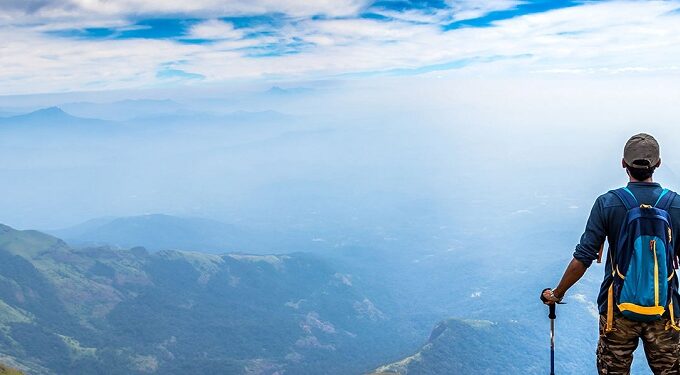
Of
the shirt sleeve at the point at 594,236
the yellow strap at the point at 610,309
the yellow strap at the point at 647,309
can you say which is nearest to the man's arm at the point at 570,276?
the shirt sleeve at the point at 594,236

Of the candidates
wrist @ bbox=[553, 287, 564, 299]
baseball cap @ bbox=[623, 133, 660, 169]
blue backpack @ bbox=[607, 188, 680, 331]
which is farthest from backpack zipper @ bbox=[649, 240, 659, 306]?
wrist @ bbox=[553, 287, 564, 299]

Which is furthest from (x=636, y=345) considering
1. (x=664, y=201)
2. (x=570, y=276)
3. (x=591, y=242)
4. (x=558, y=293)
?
(x=664, y=201)

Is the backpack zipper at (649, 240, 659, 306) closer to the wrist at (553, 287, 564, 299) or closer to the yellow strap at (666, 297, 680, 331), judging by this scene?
the yellow strap at (666, 297, 680, 331)

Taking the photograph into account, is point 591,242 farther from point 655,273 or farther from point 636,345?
point 636,345

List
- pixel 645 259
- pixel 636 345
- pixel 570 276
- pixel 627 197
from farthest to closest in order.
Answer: pixel 636 345 < pixel 570 276 < pixel 627 197 < pixel 645 259

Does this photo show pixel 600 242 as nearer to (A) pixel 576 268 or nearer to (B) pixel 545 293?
(A) pixel 576 268

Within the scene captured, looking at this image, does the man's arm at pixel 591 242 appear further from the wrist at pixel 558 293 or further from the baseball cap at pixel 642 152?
the baseball cap at pixel 642 152

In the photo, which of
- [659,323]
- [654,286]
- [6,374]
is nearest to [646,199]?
[654,286]
